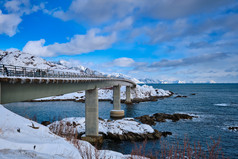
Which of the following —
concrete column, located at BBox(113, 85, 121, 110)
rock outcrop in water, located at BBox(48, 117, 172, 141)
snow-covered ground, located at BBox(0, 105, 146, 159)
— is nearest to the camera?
snow-covered ground, located at BBox(0, 105, 146, 159)

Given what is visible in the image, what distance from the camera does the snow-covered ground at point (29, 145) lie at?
6617mm

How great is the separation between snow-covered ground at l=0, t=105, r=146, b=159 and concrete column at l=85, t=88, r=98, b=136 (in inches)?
666

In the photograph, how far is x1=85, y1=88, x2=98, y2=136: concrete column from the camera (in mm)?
29766

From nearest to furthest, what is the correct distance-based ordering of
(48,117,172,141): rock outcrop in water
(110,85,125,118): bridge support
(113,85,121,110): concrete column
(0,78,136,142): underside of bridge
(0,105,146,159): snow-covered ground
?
1. (0,105,146,159): snow-covered ground
2. (0,78,136,142): underside of bridge
3. (48,117,172,141): rock outcrop in water
4. (110,85,125,118): bridge support
5. (113,85,121,110): concrete column

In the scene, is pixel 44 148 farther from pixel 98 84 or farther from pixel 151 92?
pixel 151 92

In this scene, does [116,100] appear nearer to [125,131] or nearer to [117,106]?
[117,106]

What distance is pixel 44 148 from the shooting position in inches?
354

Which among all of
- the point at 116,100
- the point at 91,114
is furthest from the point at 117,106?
the point at 91,114

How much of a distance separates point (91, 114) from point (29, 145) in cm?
2179

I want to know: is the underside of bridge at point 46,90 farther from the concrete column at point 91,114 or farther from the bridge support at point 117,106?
the bridge support at point 117,106

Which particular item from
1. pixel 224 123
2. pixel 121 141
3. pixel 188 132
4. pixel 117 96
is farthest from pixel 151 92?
pixel 121 141

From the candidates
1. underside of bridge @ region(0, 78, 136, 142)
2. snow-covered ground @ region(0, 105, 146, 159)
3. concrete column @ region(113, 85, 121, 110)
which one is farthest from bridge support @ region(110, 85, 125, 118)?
snow-covered ground @ region(0, 105, 146, 159)

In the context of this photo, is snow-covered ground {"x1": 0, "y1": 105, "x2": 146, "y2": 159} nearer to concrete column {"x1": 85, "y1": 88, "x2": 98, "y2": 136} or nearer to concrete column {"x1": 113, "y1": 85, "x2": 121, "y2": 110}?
concrete column {"x1": 85, "y1": 88, "x2": 98, "y2": 136}

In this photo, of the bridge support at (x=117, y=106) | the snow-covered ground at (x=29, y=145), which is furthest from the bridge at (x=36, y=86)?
the bridge support at (x=117, y=106)
